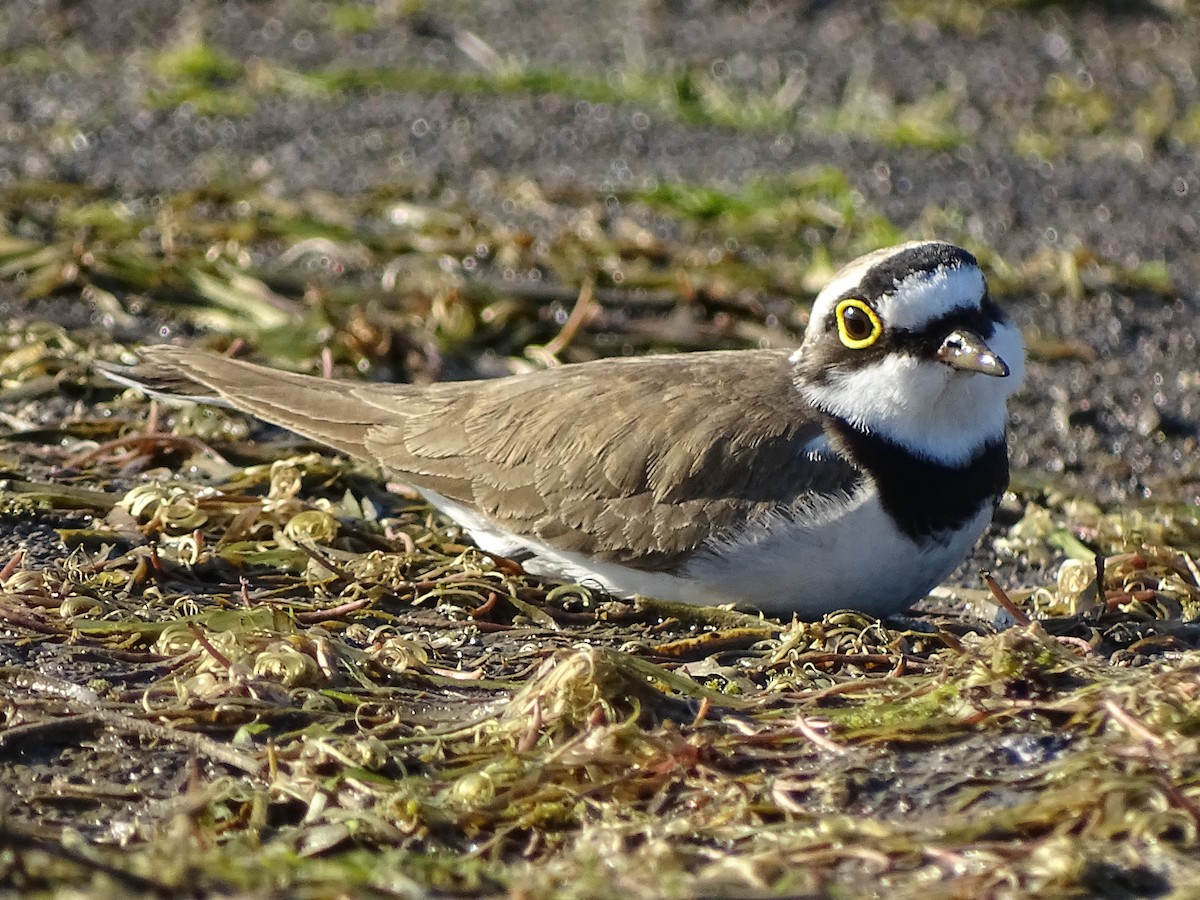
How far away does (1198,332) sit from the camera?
29.5 ft

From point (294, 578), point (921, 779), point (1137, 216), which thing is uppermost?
point (1137, 216)

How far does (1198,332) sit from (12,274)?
20.0ft

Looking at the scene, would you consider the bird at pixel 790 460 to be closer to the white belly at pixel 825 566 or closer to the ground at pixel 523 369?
the white belly at pixel 825 566

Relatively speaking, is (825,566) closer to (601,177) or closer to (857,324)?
(857,324)

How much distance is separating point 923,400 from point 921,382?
7cm

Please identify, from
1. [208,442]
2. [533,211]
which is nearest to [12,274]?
[208,442]

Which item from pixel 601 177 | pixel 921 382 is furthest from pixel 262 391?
pixel 601 177

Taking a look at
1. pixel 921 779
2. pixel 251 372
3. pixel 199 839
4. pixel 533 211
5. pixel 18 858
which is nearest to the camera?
pixel 18 858

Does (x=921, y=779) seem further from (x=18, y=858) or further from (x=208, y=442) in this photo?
(x=208, y=442)

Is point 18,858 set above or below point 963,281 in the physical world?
below

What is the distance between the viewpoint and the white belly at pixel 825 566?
5676 mm

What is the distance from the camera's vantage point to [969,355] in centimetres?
563

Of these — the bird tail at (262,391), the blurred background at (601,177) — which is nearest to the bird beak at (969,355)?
the blurred background at (601,177)

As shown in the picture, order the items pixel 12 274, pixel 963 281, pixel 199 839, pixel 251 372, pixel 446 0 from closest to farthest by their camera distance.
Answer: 1. pixel 199 839
2. pixel 963 281
3. pixel 251 372
4. pixel 12 274
5. pixel 446 0
